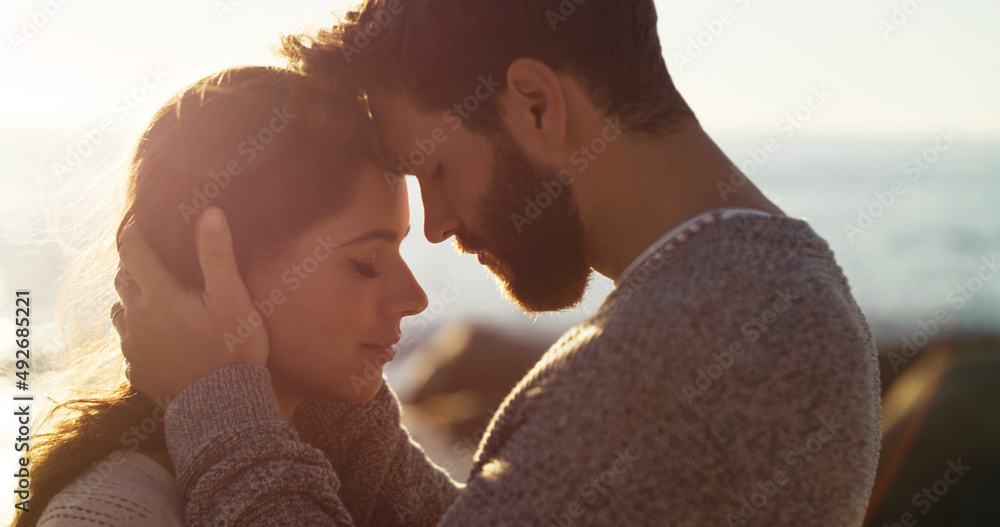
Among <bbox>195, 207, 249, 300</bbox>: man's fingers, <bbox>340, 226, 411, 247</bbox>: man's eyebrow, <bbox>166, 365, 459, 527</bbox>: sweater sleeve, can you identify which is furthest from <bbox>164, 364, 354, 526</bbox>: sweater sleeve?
<bbox>340, 226, 411, 247</bbox>: man's eyebrow

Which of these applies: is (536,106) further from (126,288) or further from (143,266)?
(126,288)

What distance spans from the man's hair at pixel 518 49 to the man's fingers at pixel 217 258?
0.77 metres

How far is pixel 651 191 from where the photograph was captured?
6.60 feet

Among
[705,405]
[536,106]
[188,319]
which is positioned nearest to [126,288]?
[188,319]

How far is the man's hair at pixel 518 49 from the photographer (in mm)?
2100

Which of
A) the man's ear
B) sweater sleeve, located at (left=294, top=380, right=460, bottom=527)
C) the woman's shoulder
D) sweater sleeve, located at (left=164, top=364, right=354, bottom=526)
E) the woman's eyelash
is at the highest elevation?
the man's ear

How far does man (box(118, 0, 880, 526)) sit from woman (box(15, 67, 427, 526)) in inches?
5.2

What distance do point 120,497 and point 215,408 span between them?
0.41 meters

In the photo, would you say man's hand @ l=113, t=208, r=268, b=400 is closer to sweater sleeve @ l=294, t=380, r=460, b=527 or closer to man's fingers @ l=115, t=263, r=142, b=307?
man's fingers @ l=115, t=263, r=142, b=307

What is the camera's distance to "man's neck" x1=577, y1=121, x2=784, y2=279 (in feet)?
6.31

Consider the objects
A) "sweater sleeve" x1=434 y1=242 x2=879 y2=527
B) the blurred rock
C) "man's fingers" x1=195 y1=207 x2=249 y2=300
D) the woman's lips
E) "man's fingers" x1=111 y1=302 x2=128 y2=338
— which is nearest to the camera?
"sweater sleeve" x1=434 y1=242 x2=879 y2=527

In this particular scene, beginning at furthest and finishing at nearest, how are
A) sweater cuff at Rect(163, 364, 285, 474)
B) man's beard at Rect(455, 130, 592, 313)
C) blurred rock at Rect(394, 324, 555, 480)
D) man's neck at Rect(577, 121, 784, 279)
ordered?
blurred rock at Rect(394, 324, 555, 480)
man's beard at Rect(455, 130, 592, 313)
sweater cuff at Rect(163, 364, 285, 474)
man's neck at Rect(577, 121, 784, 279)

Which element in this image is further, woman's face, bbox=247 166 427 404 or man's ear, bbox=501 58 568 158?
woman's face, bbox=247 166 427 404

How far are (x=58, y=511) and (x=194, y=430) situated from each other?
0.49 m
